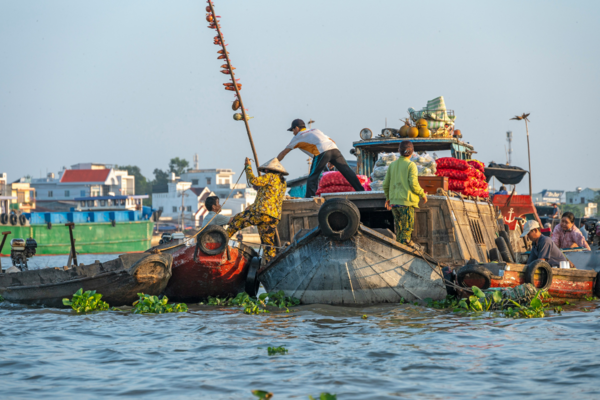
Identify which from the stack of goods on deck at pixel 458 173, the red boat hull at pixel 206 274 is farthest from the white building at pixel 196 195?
the red boat hull at pixel 206 274

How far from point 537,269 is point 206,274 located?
431 centimetres

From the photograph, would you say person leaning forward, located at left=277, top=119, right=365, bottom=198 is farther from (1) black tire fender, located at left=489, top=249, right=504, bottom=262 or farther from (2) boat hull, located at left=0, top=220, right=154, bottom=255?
(2) boat hull, located at left=0, top=220, right=154, bottom=255

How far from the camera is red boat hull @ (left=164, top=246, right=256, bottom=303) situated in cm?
854

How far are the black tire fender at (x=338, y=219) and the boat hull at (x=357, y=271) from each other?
15 cm

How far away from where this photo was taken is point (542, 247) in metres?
8.70

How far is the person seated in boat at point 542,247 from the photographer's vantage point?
8.62m

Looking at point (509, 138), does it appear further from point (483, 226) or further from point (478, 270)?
point (478, 270)

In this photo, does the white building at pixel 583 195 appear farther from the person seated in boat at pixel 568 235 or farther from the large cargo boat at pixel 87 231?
the person seated in boat at pixel 568 235

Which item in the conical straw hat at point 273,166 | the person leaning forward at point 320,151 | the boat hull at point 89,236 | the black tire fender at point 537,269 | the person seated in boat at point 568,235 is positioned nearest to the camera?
the black tire fender at point 537,269

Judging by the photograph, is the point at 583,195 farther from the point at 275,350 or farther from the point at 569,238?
the point at 275,350

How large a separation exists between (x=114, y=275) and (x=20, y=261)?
5204 mm

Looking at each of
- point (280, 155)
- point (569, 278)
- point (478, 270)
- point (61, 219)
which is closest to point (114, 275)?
point (280, 155)

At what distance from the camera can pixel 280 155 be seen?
9.45 m

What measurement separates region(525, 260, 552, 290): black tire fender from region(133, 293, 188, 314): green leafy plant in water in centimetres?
441
